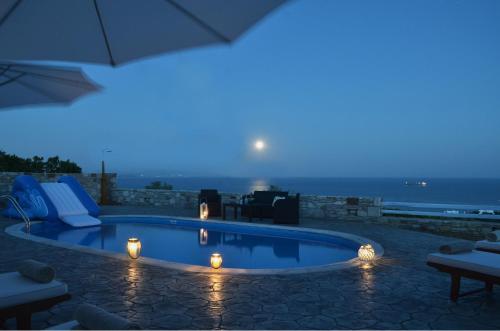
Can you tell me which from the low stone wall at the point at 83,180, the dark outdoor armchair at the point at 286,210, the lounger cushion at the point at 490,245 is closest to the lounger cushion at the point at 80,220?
the low stone wall at the point at 83,180

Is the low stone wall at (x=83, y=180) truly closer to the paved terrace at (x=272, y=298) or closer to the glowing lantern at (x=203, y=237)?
the glowing lantern at (x=203, y=237)

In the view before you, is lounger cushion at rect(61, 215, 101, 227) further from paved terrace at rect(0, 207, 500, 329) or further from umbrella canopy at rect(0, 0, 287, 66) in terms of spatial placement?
umbrella canopy at rect(0, 0, 287, 66)

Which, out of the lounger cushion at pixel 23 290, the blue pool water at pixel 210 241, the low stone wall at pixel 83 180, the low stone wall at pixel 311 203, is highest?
the low stone wall at pixel 83 180

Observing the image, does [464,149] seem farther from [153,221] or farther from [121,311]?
[121,311]

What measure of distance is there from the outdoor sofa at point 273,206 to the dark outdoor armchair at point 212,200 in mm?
822

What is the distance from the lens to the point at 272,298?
172 inches

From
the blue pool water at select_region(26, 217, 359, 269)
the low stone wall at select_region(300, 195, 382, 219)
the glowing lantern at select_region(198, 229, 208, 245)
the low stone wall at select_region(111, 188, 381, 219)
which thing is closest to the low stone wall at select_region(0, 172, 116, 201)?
the low stone wall at select_region(111, 188, 381, 219)

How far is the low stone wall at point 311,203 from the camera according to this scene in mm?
10891

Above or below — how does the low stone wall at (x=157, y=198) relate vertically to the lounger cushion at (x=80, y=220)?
above

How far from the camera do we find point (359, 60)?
22.9 meters

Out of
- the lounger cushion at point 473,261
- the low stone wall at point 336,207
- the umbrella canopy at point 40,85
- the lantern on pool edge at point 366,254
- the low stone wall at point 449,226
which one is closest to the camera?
the lounger cushion at point 473,261

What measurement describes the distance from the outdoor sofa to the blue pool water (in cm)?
88

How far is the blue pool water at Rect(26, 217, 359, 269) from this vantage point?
7.71m

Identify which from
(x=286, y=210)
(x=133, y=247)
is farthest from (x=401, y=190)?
(x=133, y=247)
